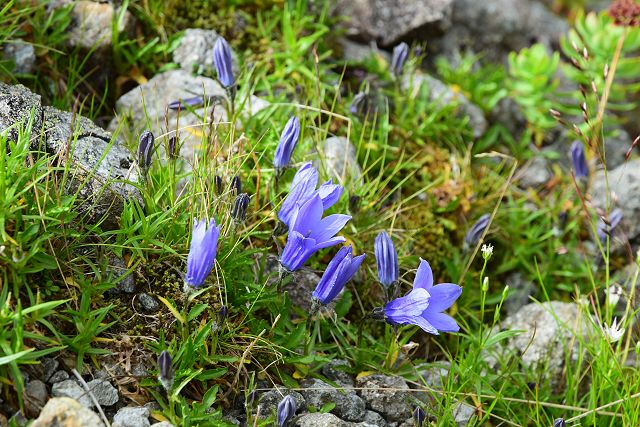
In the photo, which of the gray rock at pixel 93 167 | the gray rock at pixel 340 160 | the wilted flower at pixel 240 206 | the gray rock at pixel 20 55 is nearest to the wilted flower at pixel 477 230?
the gray rock at pixel 340 160

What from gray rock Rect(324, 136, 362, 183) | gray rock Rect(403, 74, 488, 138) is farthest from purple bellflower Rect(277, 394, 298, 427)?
gray rock Rect(403, 74, 488, 138)

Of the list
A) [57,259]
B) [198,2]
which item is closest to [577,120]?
[198,2]

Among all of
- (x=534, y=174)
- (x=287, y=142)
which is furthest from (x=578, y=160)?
(x=287, y=142)

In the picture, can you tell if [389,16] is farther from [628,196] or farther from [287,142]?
[287,142]

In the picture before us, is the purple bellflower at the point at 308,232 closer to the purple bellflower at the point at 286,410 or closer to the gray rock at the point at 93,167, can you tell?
the purple bellflower at the point at 286,410

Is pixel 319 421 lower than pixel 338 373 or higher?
higher

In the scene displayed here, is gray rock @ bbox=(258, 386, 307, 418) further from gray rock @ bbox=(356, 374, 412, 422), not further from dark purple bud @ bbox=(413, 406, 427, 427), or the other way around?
dark purple bud @ bbox=(413, 406, 427, 427)
